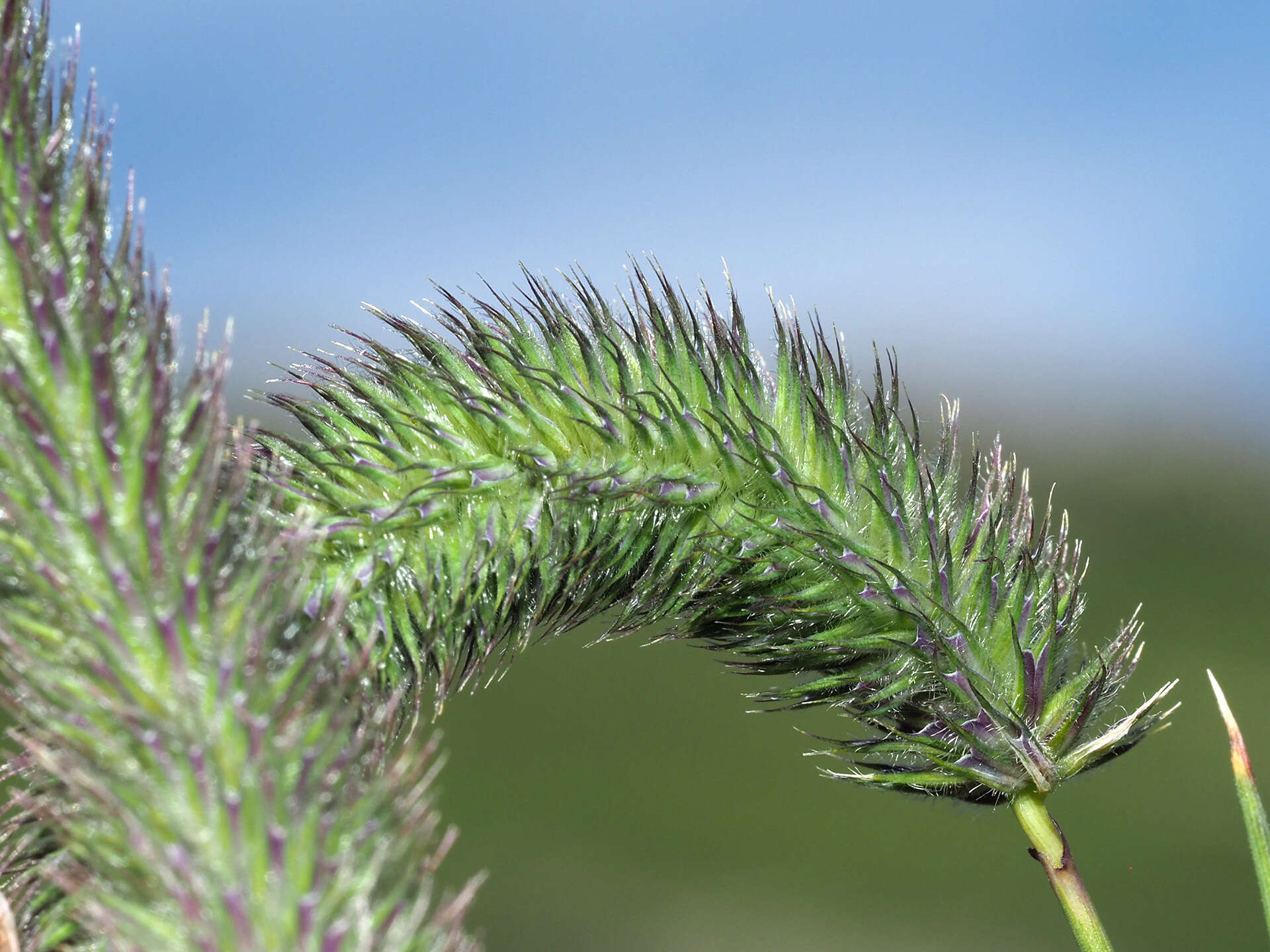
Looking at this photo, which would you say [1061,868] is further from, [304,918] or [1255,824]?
[304,918]

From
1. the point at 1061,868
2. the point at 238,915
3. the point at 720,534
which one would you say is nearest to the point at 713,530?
the point at 720,534

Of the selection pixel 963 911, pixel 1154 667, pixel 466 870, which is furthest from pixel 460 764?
pixel 1154 667

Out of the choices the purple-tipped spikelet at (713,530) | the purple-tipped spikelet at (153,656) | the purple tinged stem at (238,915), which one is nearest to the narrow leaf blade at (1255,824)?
the purple-tipped spikelet at (713,530)

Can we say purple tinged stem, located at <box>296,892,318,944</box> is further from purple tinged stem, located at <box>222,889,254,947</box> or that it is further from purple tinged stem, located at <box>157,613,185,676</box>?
purple tinged stem, located at <box>157,613,185,676</box>

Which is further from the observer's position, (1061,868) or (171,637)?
(1061,868)

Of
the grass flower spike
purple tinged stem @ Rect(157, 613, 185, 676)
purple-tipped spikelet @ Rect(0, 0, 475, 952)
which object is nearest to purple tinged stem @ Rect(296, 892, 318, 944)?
purple-tipped spikelet @ Rect(0, 0, 475, 952)

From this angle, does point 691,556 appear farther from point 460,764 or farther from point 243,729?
point 460,764

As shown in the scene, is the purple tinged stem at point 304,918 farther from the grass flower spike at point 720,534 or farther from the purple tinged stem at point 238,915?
the grass flower spike at point 720,534
